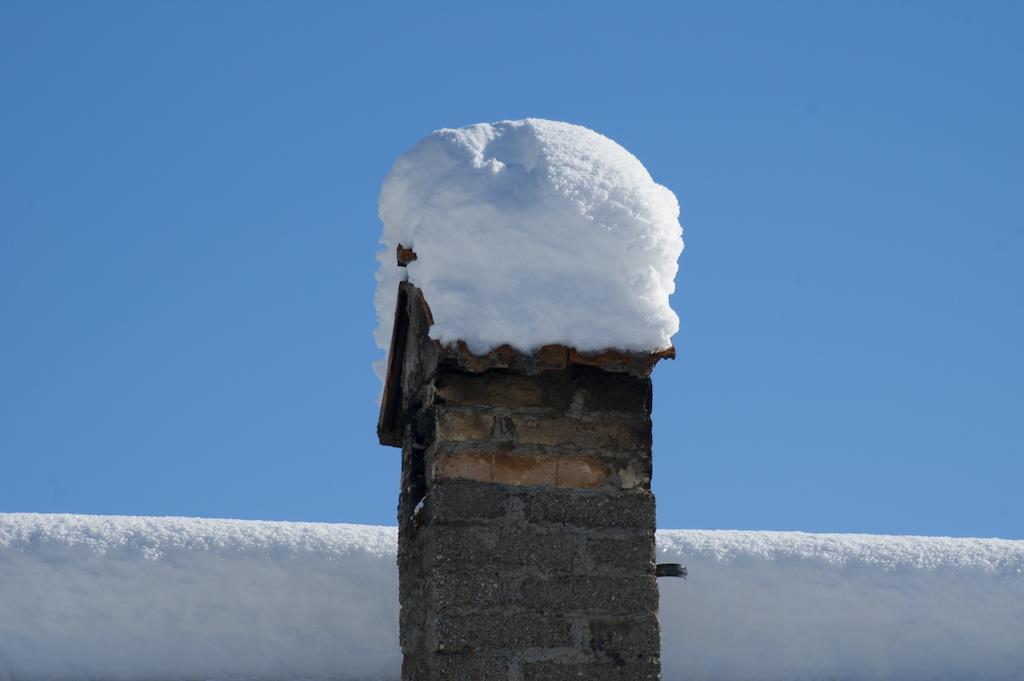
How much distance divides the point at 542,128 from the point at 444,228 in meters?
0.45

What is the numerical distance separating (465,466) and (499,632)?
424 millimetres

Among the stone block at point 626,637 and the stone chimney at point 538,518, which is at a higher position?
the stone chimney at point 538,518

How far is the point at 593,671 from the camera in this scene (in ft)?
12.3

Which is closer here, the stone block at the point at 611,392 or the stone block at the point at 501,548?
the stone block at the point at 501,548

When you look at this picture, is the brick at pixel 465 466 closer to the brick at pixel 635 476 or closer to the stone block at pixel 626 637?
the brick at pixel 635 476

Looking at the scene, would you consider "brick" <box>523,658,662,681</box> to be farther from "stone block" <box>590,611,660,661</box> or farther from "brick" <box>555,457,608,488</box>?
"brick" <box>555,457,608,488</box>

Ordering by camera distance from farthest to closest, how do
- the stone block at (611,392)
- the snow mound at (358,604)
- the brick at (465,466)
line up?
the snow mound at (358,604), the stone block at (611,392), the brick at (465,466)

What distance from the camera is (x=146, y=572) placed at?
534 cm

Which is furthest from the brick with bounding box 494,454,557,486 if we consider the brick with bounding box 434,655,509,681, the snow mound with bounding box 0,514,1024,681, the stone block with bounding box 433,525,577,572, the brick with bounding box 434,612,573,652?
the snow mound with bounding box 0,514,1024,681

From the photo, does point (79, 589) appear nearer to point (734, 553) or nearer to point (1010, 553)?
point (734, 553)

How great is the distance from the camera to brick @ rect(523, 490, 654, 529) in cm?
381

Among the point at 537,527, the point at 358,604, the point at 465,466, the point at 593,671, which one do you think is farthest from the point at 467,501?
the point at 358,604

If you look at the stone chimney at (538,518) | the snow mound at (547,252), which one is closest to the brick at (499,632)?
the stone chimney at (538,518)

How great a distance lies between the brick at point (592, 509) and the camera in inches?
150
